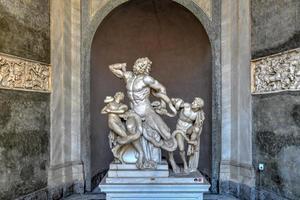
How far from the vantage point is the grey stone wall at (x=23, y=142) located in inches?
176

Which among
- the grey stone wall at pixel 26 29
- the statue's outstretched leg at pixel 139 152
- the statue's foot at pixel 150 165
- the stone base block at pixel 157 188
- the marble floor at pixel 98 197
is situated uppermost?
the grey stone wall at pixel 26 29

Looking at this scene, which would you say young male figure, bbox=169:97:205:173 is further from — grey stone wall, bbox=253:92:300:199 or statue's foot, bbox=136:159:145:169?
grey stone wall, bbox=253:92:300:199

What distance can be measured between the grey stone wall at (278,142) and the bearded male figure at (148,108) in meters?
1.52

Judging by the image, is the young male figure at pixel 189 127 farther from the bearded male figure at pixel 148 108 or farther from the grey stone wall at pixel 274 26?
the grey stone wall at pixel 274 26

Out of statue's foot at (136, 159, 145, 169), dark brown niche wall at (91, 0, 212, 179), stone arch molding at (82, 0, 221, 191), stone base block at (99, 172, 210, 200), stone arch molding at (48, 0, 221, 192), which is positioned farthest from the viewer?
dark brown niche wall at (91, 0, 212, 179)

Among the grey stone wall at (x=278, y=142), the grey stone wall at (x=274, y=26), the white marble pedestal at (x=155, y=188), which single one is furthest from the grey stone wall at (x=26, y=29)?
the grey stone wall at (x=278, y=142)

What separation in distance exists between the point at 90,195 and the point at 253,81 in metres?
3.69

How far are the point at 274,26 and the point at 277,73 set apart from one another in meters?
0.75

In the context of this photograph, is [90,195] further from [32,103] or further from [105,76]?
[105,76]

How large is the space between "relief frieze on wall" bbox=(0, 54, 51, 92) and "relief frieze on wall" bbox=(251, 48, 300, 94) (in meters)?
3.65

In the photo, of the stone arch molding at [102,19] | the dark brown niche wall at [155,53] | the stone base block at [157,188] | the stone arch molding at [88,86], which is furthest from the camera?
the dark brown niche wall at [155,53]

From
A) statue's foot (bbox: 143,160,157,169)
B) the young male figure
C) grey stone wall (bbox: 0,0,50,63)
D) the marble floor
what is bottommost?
the marble floor

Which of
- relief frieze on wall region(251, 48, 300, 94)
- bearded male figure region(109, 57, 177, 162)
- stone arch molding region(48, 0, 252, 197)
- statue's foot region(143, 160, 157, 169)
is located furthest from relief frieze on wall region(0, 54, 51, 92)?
relief frieze on wall region(251, 48, 300, 94)

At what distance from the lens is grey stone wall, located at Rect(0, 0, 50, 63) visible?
4.54 m
